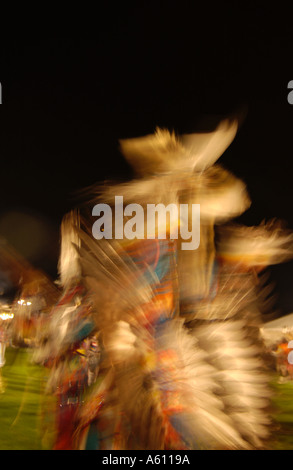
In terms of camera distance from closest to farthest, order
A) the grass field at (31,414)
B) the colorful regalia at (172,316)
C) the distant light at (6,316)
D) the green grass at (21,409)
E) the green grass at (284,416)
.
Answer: the colorful regalia at (172,316), the green grass at (284,416), the grass field at (31,414), the green grass at (21,409), the distant light at (6,316)

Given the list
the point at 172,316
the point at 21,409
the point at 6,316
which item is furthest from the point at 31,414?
the point at 6,316

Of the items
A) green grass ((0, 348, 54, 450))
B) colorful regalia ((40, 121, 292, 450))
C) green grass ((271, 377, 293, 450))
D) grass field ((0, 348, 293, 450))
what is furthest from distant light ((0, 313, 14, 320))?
colorful regalia ((40, 121, 292, 450))

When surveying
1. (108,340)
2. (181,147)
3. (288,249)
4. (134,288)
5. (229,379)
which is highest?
(181,147)

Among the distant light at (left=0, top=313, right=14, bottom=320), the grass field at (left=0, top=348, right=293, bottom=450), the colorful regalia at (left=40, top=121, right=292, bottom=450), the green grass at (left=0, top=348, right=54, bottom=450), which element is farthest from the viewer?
the distant light at (left=0, top=313, right=14, bottom=320)

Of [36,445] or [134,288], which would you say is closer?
[134,288]

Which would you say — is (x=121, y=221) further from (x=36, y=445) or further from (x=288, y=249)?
(x=36, y=445)

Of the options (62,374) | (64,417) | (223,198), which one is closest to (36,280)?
(62,374)

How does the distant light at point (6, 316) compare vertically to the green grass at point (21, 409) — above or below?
above

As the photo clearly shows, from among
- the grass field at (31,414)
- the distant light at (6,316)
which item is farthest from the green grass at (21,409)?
the distant light at (6,316)

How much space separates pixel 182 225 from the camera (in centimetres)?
327

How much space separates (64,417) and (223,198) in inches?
76.1

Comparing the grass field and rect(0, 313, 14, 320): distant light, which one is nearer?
the grass field

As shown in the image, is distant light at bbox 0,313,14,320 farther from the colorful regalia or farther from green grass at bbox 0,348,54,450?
the colorful regalia

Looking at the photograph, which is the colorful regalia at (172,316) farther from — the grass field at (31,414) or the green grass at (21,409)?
the green grass at (21,409)
